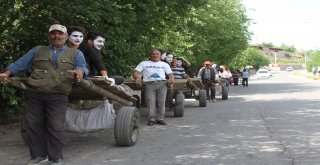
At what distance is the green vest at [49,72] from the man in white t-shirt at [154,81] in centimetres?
428

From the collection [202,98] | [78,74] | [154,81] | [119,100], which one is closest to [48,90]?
[78,74]

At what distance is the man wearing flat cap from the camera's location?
591cm

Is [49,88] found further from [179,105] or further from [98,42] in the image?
[179,105]

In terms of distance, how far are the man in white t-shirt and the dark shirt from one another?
2661mm

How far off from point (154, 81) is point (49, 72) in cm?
459

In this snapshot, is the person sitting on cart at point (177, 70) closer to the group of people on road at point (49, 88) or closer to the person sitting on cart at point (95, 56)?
the person sitting on cart at point (95, 56)

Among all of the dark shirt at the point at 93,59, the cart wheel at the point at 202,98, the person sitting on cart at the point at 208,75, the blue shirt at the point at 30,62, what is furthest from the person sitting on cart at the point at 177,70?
the blue shirt at the point at 30,62

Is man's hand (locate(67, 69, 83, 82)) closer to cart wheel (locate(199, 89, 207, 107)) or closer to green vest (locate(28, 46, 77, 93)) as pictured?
green vest (locate(28, 46, 77, 93))

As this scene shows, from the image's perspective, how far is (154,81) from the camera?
1032cm

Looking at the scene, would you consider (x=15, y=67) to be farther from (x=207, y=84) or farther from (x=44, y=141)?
(x=207, y=84)

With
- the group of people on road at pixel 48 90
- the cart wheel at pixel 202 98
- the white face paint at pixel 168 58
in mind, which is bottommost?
the cart wheel at pixel 202 98

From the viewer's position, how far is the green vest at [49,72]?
5887 millimetres

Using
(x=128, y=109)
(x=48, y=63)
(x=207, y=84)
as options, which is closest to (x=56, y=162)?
(x=48, y=63)

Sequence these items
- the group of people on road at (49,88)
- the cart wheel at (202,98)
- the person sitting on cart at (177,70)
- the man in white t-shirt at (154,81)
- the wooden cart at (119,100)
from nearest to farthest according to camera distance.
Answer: the group of people on road at (49,88)
the wooden cart at (119,100)
the man in white t-shirt at (154,81)
the person sitting on cart at (177,70)
the cart wheel at (202,98)
